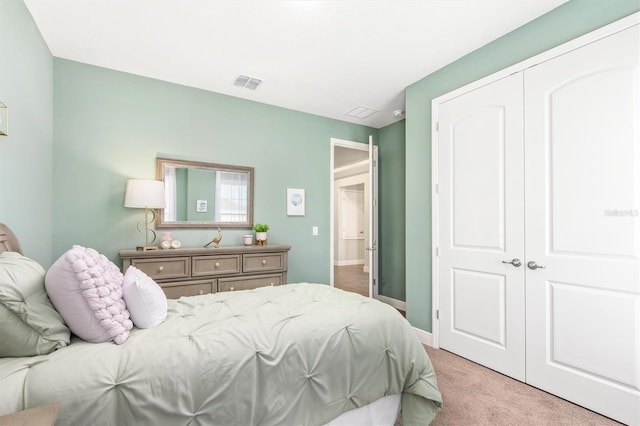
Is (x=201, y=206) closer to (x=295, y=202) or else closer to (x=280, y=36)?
(x=295, y=202)

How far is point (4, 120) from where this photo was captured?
1747 millimetres

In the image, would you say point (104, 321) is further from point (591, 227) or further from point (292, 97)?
point (292, 97)

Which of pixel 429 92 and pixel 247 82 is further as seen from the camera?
pixel 247 82

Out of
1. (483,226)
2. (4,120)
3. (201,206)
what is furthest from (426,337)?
(4,120)

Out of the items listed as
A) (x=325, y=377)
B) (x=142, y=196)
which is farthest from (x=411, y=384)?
(x=142, y=196)

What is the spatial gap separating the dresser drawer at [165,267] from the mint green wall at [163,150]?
412 millimetres

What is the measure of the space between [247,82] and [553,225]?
3.00 metres

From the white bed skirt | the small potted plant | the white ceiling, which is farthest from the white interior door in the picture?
the white bed skirt

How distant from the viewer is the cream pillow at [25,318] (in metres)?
1.10

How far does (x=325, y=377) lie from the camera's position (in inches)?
57.4

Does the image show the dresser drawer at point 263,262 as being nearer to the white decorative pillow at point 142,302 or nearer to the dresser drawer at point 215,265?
the dresser drawer at point 215,265

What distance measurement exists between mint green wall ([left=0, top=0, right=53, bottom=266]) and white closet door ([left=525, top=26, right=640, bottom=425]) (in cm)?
340

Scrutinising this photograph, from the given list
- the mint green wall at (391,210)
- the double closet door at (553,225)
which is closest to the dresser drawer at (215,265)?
the double closet door at (553,225)

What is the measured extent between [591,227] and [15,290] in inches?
116
